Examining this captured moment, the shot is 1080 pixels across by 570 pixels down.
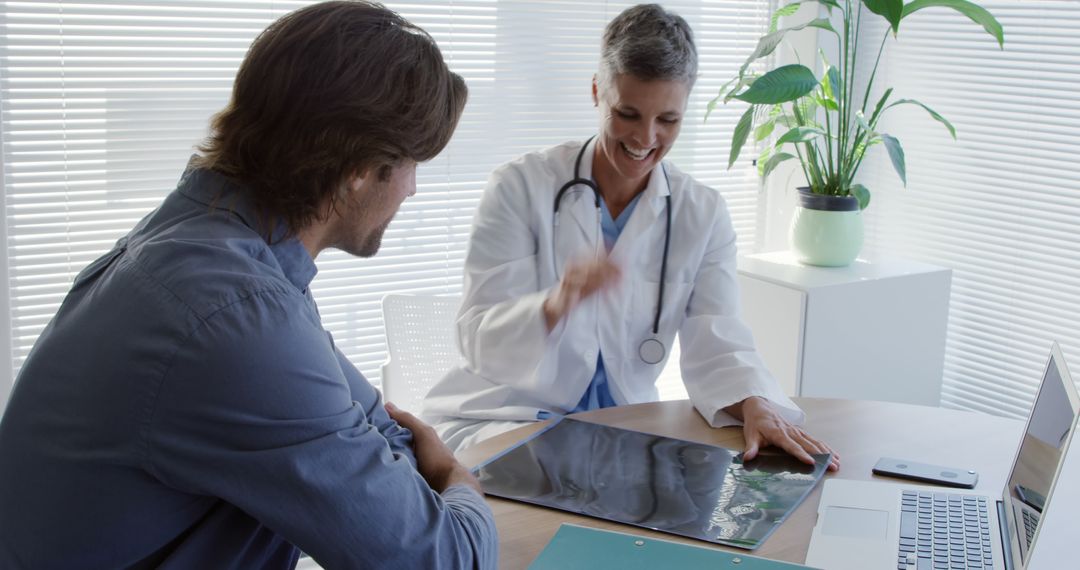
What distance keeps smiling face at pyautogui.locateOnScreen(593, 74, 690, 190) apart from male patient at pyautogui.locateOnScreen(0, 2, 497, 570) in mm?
943

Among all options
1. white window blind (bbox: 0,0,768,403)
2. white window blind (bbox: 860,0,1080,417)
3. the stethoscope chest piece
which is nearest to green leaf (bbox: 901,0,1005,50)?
white window blind (bbox: 860,0,1080,417)

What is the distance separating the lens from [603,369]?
228cm

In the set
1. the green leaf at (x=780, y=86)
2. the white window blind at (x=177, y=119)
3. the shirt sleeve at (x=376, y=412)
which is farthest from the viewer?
the green leaf at (x=780, y=86)

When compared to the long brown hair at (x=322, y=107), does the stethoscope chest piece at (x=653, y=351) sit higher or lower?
lower

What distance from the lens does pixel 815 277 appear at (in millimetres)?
3107

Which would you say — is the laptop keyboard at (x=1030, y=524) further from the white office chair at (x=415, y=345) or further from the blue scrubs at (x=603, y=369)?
the white office chair at (x=415, y=345)

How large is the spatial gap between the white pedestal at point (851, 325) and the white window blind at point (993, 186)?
0.66 feet

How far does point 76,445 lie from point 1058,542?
1316 millimetres

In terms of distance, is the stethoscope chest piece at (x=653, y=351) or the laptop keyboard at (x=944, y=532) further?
the stethoscope chest piece at (x=653, y=351)

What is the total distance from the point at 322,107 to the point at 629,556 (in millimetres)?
671

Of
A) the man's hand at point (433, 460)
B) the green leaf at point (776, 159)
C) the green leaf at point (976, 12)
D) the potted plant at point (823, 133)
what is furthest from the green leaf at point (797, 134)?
the man's hand at point (433, 460)

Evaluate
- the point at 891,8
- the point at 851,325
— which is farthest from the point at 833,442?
the point at 891,8

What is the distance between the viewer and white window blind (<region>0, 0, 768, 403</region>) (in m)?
2.56

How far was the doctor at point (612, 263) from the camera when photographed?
7.00 feet
